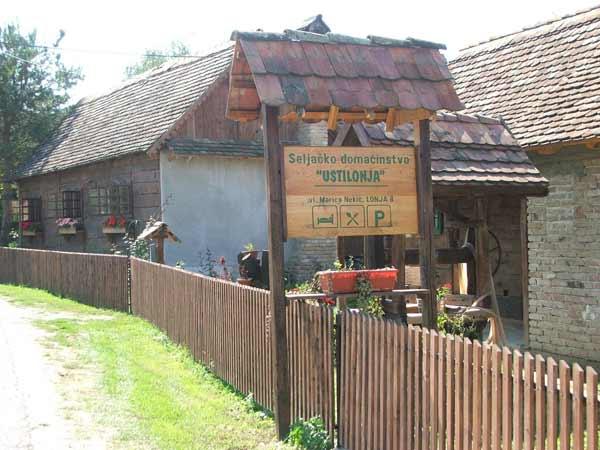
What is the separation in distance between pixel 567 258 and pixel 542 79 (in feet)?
9.86

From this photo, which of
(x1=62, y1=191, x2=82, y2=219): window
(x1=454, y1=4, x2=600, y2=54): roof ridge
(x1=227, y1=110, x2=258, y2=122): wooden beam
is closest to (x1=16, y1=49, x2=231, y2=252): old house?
(x1=62, y1=191, x2=82, y2=219): window

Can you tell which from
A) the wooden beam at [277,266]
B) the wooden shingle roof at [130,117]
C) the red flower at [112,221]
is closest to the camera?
the wooden beam at [277,266]

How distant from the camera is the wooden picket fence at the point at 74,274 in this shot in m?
15.3

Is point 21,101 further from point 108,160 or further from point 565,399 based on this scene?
point 565,399

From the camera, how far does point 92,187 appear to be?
2172cm

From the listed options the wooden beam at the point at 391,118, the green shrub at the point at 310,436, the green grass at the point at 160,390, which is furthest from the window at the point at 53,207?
the green shrub at the point at 310,436

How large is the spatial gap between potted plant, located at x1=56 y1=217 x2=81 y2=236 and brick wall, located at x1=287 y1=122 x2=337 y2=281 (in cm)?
649

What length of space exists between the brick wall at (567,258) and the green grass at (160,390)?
4.60 metres

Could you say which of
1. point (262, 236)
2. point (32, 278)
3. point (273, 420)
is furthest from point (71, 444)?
point (32, 278)

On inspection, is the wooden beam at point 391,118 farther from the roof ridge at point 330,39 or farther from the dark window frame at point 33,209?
the dark window frame at point 33,209

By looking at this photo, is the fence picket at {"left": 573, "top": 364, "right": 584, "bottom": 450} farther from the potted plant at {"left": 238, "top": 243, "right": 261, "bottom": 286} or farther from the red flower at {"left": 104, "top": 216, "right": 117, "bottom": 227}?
the red flower at {"left": 104, "top": 216, "right": 117, "bottom": 227}

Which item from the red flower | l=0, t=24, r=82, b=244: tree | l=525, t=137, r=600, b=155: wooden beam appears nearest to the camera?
l=525, t=137, r=600, b=155: wooden beam

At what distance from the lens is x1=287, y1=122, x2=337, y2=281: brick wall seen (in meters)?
20.2

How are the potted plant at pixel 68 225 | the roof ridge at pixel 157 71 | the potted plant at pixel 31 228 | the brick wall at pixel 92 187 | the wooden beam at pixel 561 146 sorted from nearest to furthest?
the wooden beam at pixel 561 146, the brick wall at pixel 92 187, the roof ridge at pixel 157 71, the potted plant at pixel 68 225, the potted plant at pixel 31 228
